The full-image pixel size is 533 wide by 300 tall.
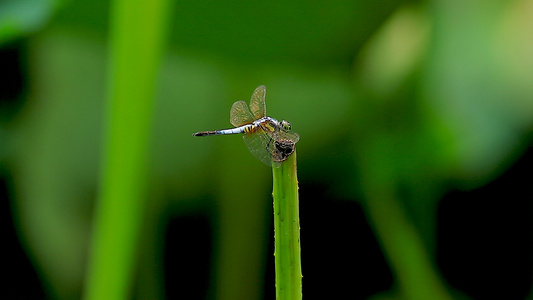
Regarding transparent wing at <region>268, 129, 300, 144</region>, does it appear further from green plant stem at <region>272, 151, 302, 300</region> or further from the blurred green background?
the blurred green background

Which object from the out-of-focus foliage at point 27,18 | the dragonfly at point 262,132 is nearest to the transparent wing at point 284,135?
the dragonfly at point 262,132

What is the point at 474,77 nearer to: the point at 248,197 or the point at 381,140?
the point at 381,140

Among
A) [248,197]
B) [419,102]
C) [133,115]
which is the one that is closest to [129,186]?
[133,115]

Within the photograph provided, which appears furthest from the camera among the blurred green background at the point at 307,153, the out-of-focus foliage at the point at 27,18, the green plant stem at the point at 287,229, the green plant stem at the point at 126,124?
the blurred green background at the point at 307,153

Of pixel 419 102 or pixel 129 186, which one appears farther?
pixel 419 102

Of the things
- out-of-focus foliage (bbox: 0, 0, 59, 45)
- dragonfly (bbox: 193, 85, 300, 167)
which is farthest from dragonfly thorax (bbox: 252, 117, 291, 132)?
out-of-focus foliage (bbox: 0, 0, 59, 45)

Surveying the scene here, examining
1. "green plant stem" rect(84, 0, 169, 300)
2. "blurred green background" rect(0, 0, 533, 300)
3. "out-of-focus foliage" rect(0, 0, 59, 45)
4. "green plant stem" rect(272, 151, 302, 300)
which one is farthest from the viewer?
"blurred green background" rect(0, 0, 533, 300)

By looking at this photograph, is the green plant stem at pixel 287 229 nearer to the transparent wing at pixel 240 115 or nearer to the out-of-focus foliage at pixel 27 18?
the transparent wing at pixel 240 115
